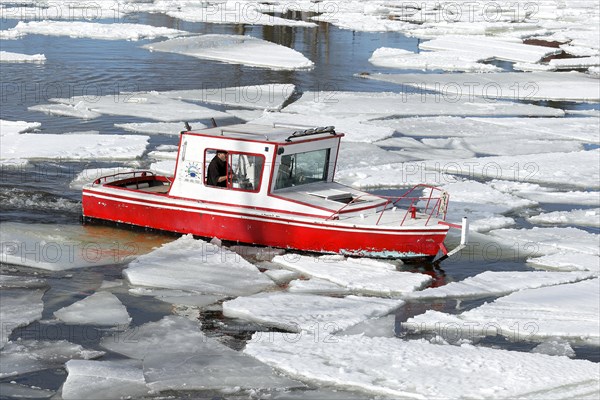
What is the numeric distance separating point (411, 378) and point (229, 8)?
39760 millimetres

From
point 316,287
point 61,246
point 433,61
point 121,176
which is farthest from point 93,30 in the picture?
point 316,287

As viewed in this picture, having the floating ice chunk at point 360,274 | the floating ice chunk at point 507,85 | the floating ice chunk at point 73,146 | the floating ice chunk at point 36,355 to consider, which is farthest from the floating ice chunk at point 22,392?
the floating ice chunk at point 507,85

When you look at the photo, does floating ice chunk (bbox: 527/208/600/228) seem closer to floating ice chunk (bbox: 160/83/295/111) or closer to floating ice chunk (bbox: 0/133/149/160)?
floating ice chunk (bbox: 0/133/149/160)

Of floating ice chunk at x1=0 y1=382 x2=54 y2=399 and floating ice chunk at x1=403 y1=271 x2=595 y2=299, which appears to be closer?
floating ice chunk at x1=0 y1=382 x2=54 y2=399

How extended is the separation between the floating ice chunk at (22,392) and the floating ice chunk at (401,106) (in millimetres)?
16269

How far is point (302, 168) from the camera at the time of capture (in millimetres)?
17047

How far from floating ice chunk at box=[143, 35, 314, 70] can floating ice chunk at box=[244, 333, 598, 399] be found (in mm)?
22736

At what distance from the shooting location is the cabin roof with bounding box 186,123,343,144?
16562mm

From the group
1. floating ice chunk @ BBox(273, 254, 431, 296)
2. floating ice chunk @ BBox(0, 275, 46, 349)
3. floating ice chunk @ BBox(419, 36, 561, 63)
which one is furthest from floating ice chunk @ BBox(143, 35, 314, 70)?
floating ice chunk @ BBox(0, 275, 46, 349)

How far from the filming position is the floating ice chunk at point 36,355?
11742 mm

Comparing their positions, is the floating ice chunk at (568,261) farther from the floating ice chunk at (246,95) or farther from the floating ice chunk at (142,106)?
the floating ice chunk at (246,95)

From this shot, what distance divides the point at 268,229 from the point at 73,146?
25.0 ft

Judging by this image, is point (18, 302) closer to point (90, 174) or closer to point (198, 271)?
point (198, 271)

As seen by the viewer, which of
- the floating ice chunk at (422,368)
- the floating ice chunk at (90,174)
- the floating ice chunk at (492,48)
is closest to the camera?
the floating ice chunk at (422,368)
